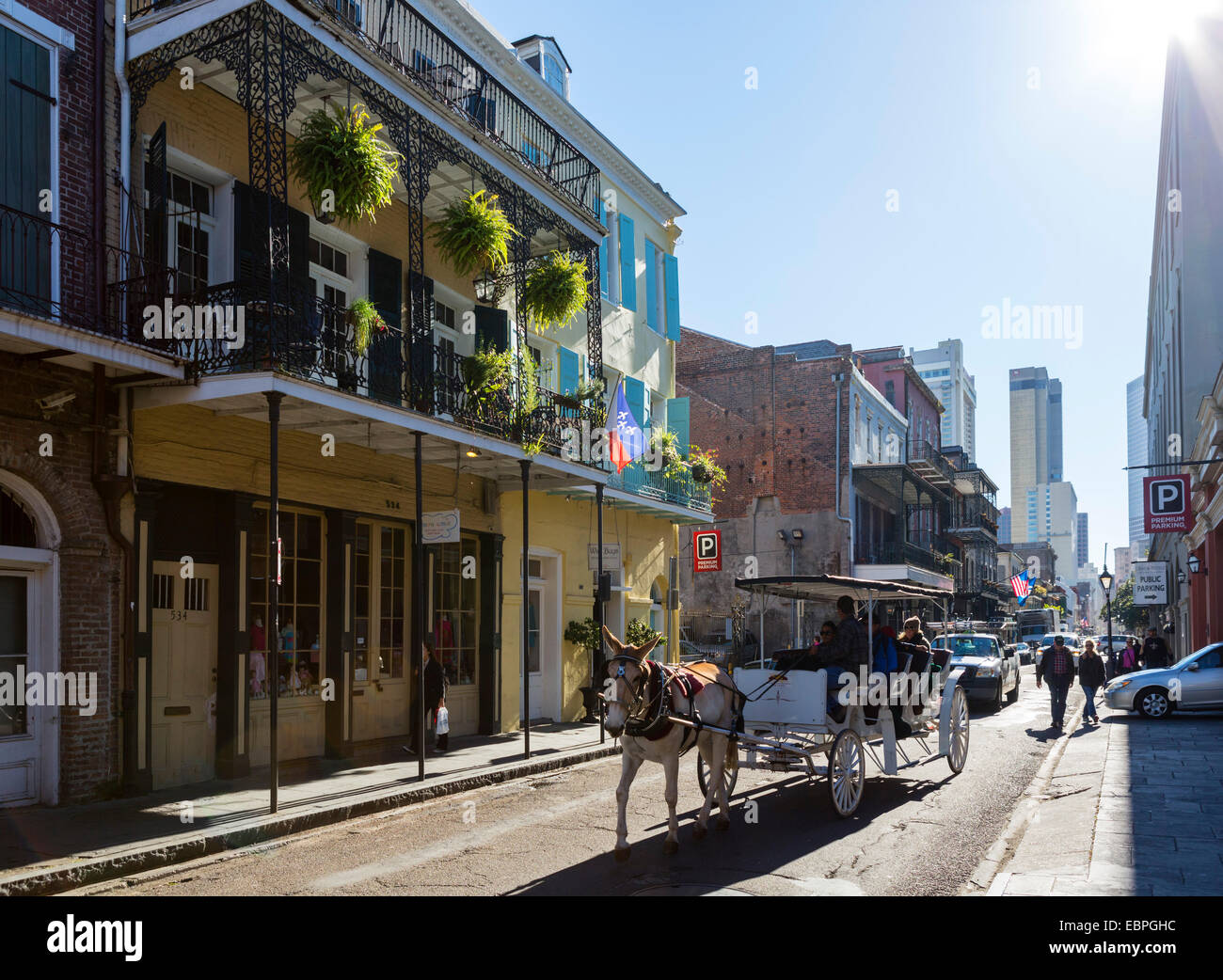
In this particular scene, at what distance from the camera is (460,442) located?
14.1 metres

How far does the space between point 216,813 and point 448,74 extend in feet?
37.4

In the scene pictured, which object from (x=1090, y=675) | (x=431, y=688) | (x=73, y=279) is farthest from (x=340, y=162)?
(x=1090, y=675)

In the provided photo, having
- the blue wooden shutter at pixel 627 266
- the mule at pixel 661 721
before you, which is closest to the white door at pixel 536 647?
the blue wooden shutter at pixel 627 266

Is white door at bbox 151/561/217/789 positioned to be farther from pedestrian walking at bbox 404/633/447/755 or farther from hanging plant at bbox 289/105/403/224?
hanging plant at bbox 289/105/403/224

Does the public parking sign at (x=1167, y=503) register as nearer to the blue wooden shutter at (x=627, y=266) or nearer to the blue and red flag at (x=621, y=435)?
the blue wooden shutter at (x=627, y=266)

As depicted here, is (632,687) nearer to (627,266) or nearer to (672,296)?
(627,266)

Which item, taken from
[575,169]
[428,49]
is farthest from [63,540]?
[575,169]

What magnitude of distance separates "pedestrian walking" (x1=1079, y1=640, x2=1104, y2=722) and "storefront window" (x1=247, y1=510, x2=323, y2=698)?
45.0ft

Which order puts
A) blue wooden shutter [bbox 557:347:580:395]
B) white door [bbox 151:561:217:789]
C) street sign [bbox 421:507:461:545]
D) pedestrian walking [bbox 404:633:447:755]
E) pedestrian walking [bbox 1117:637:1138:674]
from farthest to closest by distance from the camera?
1. pedestrian walking [bbox 1117:637:1138:674]
2. blue wooden shutter [bbox 557:347:580:395]
3. pedestrian walking [bbox 404:633:447:755]
4. street sign [bbox 421:507:461:545]
5. white door [bbox 151:561:217:789]

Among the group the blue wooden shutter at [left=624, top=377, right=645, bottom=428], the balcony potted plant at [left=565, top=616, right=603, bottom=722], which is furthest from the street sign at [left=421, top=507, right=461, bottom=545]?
the blue wooden shutter at [left=624, top=377, right=645, bottom=428]

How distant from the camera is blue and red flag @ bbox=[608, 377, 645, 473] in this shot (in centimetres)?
1759

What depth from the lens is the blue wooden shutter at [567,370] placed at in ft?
64.4

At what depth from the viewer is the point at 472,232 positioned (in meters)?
14.7

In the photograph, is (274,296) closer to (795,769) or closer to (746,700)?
(746,700)
